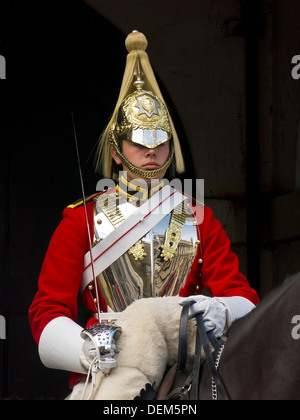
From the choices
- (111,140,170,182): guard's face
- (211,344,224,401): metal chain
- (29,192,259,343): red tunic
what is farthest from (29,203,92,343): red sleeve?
(211,344,224,401): metal chain

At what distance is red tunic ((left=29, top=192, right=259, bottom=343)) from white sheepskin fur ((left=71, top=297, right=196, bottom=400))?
1.07 feet

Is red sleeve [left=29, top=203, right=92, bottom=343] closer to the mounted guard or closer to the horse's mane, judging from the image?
the mounted guard

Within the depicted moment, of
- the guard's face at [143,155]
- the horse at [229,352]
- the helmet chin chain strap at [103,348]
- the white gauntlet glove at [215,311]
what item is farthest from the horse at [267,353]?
the guard's face at [143,155]

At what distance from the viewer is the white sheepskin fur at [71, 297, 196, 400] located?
1.90 meters

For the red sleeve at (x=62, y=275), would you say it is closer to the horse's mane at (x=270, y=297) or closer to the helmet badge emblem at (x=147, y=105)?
the helmet badge emblem at (x=147, y=105)

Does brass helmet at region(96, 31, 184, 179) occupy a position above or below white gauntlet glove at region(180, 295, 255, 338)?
above

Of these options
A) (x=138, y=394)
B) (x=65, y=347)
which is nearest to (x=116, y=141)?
(x=65, y=347)

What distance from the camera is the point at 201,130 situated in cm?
419

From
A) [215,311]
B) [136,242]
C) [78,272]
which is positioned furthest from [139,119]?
[215,311]

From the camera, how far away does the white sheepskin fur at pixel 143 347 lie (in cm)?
190

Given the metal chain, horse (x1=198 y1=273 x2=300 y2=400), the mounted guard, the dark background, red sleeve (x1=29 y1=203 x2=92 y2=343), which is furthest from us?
the dark background

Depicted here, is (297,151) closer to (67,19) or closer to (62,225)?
(67,19)

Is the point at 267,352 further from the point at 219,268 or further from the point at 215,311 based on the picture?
the point at 219,268

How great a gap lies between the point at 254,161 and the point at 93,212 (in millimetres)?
1923
